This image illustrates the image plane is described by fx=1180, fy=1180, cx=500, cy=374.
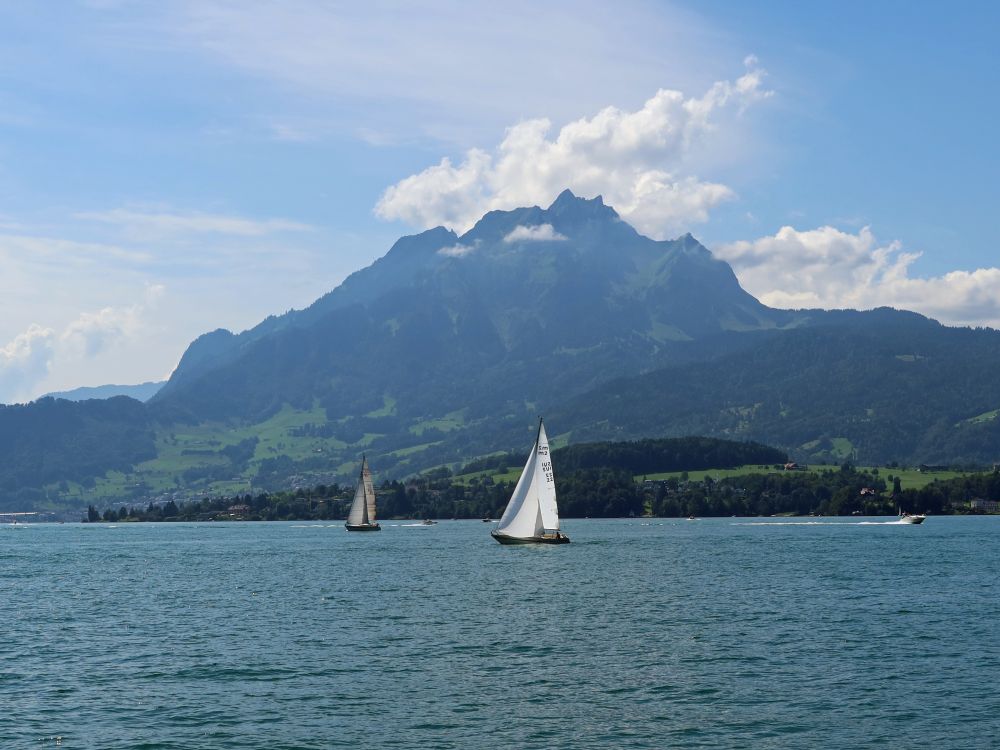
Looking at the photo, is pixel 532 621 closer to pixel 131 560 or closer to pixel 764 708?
pixel 764 708

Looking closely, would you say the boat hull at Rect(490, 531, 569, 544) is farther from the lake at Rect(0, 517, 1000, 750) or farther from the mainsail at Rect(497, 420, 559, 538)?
the lake at Rect(0, 517, 1000, 750)

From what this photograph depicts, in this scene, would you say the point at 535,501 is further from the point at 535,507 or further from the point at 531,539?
the point at 531,539

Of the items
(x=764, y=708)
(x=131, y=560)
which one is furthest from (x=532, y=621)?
(x=131, y=560)

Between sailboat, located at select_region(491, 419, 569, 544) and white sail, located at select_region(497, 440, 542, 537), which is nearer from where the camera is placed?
sailboat, located at select_region(491, 419, 569, 544)

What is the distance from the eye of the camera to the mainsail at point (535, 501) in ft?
509

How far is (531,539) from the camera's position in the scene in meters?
165

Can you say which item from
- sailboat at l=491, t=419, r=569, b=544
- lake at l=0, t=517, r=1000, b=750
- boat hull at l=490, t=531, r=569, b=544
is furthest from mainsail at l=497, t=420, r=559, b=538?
A: lake at l=0, t=517, r=1000, b=750

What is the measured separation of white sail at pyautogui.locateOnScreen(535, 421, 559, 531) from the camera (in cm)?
15500

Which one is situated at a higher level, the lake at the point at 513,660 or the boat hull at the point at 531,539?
the boat hull at the point at 531,539

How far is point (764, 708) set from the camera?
53406 mm

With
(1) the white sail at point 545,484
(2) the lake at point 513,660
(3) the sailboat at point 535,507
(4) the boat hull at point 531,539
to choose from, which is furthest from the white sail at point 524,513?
(2) the lake at point 513,660

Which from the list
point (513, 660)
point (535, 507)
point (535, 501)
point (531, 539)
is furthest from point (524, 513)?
point (513, 660)

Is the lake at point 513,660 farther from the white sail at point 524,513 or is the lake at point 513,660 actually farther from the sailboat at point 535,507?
the white sail at point 524,513

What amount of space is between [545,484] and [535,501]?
456 centimetres
